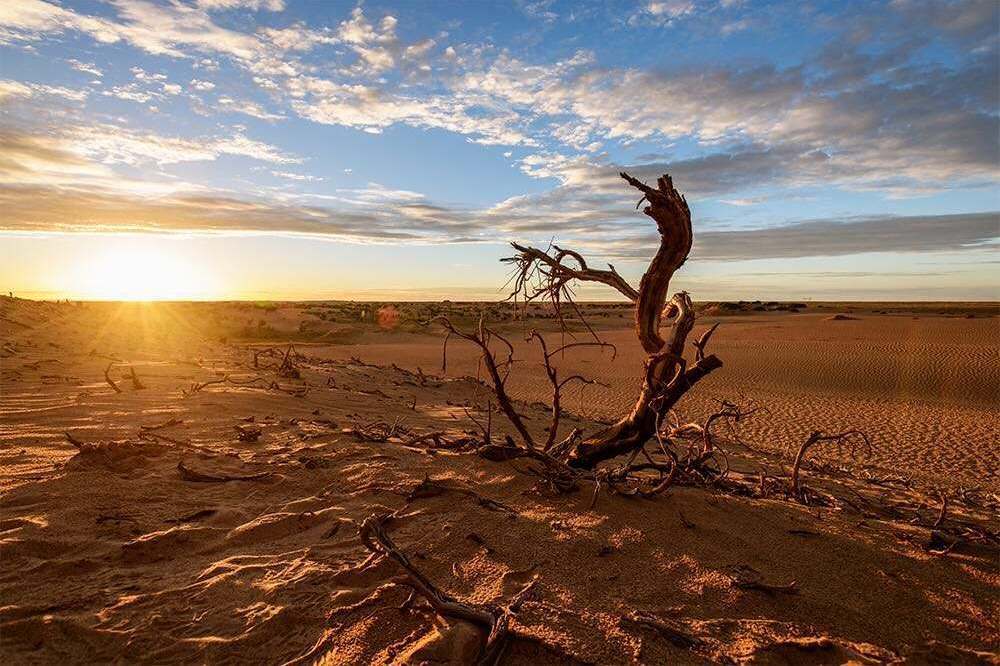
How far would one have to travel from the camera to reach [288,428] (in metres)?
5.53

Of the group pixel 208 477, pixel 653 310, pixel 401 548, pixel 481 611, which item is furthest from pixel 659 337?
pixel 208 477

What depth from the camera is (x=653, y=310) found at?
3.98 metres

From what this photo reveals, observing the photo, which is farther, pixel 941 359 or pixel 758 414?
pixel 941 359

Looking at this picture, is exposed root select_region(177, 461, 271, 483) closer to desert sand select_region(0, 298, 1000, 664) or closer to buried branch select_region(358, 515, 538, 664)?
desert sand select_region(0, 298, 1000, 664)

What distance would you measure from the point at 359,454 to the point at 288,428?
A: 4.47 ft

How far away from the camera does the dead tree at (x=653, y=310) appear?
3.62 metres

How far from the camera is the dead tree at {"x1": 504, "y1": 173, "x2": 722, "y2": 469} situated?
11.9ft

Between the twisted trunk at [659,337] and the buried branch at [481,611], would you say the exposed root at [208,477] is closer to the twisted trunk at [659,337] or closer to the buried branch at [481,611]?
the buried branch at [481,611]

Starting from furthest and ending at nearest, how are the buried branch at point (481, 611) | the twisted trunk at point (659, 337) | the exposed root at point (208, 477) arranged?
the exposed root at point (208, 477) → the twisted trunk at point (659, 337) → the buried branch at point (481, 611)

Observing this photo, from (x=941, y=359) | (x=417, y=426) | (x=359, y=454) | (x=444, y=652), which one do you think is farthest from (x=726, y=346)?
(x=444, y=652)

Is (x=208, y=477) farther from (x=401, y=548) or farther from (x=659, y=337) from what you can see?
(x=659, y=337)

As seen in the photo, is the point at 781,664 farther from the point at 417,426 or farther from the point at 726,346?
the point at 726,346

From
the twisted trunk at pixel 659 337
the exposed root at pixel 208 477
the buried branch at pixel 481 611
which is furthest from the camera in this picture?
the exposed root at pixel 208 477

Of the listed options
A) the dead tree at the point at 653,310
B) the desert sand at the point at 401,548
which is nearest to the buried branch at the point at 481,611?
the desert sand at the point at 401,548
